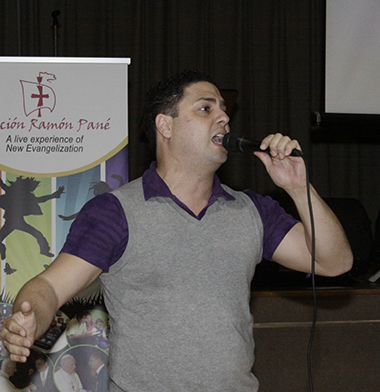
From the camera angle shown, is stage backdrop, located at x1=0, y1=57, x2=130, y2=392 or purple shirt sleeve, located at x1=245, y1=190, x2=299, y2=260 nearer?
purple shirt sleeve, located at x1=245, y1=190, x2=299, y2=260

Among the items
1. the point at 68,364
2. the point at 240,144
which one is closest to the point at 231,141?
the point at 240,144

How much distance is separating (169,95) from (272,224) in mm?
557

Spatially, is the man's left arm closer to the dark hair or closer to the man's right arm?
the dark hair

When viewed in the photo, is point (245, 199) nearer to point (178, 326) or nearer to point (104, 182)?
point (178, 326)

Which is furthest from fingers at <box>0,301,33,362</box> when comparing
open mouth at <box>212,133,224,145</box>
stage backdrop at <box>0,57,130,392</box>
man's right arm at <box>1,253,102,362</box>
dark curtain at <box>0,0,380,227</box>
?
dark curtain at <box>0,0,380,227</box>

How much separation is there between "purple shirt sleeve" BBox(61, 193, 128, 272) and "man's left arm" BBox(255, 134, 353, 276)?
1.57ft

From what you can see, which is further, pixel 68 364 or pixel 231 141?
pixel 68 364

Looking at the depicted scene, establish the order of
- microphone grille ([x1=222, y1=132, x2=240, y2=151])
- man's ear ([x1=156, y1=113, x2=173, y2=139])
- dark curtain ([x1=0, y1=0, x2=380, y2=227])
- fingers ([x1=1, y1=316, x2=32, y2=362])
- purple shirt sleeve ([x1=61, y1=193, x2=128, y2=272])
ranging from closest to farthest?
1. fingers ([x1=1, y1=316, x2=32, y2=362])
2. purple shirt sleeve ([x1=61, y1=193, x2=128, y2=272])
3. microphone grille ([x1=222, y1=132, x2=240, y2=151])
4. man's ear ([x1=156, y1=113, x2=173, y2=139])
5. dark curtain ([x1=0, y1=0, x2=380, y2=227])

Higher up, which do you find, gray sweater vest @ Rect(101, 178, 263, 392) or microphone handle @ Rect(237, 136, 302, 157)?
microphone handle @ Rect(237, 136, 302, 157)

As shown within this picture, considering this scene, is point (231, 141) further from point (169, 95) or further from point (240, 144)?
point (169, 95)

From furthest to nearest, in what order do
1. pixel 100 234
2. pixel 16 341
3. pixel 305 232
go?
pixel 305 232 < pixel 100 234 < pixel 16 341

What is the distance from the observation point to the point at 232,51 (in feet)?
13.3

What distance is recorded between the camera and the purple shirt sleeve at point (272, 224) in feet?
5.36

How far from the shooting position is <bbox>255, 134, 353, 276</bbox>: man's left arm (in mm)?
1569
